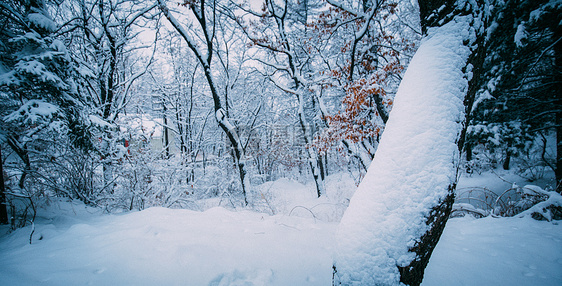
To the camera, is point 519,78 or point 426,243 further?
point 519,78

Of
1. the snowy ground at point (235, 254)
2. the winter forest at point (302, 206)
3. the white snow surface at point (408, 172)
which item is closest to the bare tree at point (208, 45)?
the winter forest at point (302, 206)

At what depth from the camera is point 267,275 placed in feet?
5.62

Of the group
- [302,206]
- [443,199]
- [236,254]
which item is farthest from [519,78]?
[236,254]

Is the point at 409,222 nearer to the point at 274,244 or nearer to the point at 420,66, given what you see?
the point at 420,66

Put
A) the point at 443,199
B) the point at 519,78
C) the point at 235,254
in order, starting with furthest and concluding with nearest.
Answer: the point at 519,78, the point at 235,254, the point at 443,199

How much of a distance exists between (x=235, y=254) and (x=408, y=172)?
183 centimetres

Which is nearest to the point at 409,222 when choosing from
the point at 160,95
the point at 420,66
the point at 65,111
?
the point at 420,66

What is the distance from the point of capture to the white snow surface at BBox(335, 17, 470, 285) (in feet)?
3.62

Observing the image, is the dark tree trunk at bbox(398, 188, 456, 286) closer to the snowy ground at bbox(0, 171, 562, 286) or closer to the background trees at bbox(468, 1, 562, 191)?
the snowy ground at bbox(0, 171, 562, 286)

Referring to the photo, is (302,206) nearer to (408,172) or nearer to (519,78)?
(408,172)

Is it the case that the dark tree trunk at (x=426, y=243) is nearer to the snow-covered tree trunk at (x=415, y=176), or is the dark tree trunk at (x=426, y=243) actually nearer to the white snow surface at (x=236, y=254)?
the snow-covered tree trunk at (x=415, y=176)

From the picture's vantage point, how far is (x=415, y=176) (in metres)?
1.16

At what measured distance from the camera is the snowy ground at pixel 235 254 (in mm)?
1594

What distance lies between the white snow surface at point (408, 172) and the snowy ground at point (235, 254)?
31.4 inches
